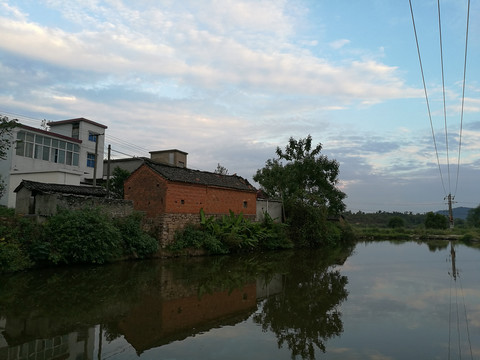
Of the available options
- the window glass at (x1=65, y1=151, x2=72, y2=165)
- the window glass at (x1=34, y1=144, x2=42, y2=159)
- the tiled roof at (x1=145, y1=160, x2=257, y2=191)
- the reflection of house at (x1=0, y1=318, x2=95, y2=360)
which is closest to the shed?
the tiled roof at (x1=145, y1=160, x2=257, y2=191)

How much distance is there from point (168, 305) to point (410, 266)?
41.1ft

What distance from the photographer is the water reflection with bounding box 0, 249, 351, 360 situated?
613 centimetres

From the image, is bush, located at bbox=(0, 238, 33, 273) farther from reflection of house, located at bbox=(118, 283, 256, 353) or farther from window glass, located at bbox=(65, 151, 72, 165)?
window glass, located at bbox=(65, 151, 72, 165)

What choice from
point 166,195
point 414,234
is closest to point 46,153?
point 166,195

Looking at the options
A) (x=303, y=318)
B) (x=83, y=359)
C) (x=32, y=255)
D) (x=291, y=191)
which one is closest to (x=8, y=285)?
(x=32, y=255)

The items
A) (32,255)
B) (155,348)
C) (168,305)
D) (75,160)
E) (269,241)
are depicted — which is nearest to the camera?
(155,348)

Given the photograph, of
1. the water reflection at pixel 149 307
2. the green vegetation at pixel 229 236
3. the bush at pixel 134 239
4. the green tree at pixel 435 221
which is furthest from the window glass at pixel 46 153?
the green tree at pixel 435 221

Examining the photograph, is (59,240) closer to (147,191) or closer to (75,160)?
(147,191)

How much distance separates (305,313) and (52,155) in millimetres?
25296

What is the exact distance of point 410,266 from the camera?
53.8 feet

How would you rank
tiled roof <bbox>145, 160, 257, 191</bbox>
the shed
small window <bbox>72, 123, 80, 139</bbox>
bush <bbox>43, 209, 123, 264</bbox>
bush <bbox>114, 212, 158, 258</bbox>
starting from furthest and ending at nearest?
small window <bbox>72, 123, 80, 139</bbox> < tiled roof <bbox>145, 160, 257, 191</bbox> < bush <bbox>114, 212, 158, 258</bbox> < the shed < bush <bbox>43, 209, 123, 264</bbox>

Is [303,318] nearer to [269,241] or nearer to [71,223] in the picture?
[71,223]

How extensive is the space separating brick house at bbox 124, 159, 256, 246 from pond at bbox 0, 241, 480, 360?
17.7ft

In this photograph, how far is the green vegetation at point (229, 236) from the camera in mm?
19111
